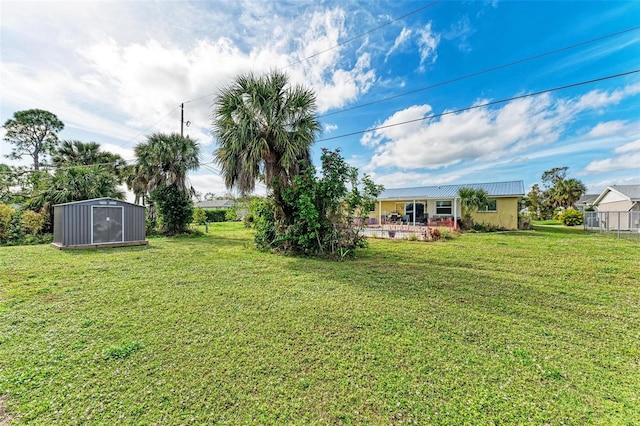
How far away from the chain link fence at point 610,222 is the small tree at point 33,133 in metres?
46.0

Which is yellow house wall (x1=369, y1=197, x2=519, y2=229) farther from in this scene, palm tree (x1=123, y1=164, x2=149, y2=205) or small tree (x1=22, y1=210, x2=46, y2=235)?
small tree (x1=22, y1=210, x2=46, y2=235)

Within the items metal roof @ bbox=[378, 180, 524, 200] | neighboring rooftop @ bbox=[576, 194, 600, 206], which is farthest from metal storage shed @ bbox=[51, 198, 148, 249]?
neighboring rooftop @ bbox=[576, 194, 600, 206]

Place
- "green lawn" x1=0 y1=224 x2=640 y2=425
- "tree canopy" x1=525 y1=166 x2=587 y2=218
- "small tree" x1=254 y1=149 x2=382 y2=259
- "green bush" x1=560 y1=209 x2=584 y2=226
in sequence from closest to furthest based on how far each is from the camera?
"green lawn" x1=0 y1=224 x2=640 y2=425, "small tree" x1=254 y1=149 x2=382 y2=259, "green bush" x1=560 y1=209 x2=584 y2=226, "tree canopy" x1=525 y1=166 x2=587 y2=218

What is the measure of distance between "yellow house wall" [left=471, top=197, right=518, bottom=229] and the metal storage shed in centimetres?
2052

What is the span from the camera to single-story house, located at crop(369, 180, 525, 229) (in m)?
16.6

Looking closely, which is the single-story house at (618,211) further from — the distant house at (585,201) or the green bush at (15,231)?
the green bush at (15,231)

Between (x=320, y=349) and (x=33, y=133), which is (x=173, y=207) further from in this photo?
(x=33, y=133)

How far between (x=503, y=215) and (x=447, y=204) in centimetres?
353

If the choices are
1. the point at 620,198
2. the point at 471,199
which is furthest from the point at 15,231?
the point at 620,198

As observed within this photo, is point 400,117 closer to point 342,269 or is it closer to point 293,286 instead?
point 342,269

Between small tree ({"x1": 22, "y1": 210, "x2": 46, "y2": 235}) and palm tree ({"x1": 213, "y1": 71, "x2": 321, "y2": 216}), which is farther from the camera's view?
small tree ({"x1": 22, "y1": 210, "x2": 46, "y2": 235})

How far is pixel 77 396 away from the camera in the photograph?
2.03 meters

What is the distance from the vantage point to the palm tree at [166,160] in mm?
13750

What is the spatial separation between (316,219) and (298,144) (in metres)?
2.55
